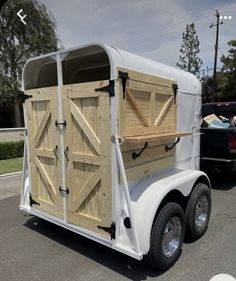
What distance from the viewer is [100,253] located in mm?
3658

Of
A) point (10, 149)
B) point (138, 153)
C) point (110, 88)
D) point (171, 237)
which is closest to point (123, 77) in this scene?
point (110, 88)

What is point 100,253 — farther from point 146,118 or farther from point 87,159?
point 146,118

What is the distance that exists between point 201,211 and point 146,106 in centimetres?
190

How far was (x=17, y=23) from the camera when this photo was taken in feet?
51.6

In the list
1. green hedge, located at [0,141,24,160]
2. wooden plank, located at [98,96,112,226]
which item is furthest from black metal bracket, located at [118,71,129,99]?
green hedge, located at [0,141,24,160]

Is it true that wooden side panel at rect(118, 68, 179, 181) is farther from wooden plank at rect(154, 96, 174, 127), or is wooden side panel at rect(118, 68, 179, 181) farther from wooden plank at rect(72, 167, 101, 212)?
wooden plank at rect(72, 167, 101, 212)

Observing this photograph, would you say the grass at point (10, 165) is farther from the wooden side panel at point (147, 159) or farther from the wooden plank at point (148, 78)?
the wooden plank at point (148, 78)

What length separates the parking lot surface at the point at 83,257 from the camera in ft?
10.4

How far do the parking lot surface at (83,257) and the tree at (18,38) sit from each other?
12.5m

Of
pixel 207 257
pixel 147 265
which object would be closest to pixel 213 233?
pixel 207 257

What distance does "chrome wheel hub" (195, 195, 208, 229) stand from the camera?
4129 millimetres

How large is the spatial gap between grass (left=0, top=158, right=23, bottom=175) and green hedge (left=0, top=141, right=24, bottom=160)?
0.36 meters

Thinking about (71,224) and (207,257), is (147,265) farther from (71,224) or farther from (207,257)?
(71,224)

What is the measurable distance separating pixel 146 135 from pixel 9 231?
2683mm
